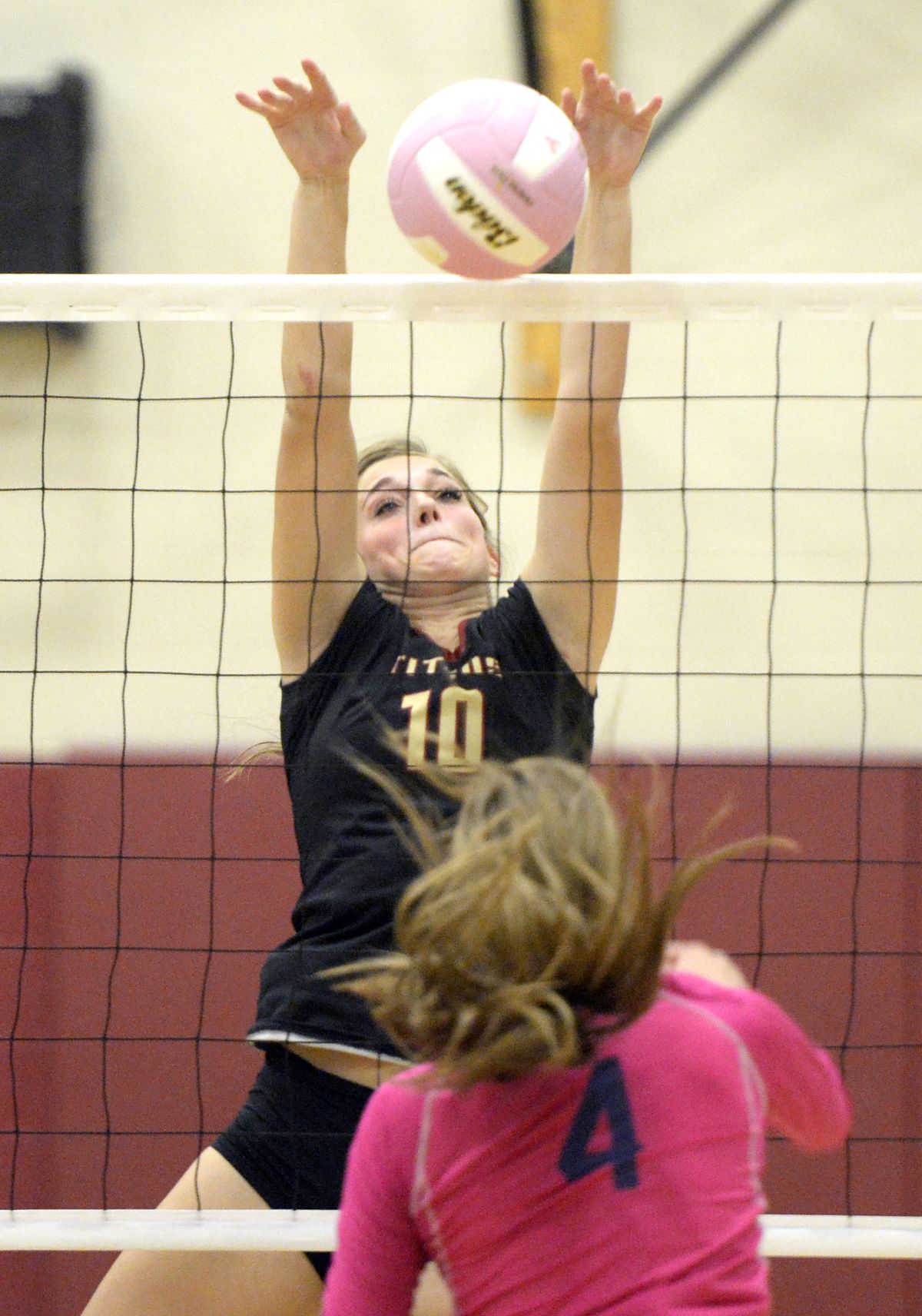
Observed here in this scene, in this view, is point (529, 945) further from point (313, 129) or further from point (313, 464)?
point (313, 129)

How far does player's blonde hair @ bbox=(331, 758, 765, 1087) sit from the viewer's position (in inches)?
44.0

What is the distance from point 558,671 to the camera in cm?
220

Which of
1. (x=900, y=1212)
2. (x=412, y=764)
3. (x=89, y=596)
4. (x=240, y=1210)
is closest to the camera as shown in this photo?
(x=412, y=764)

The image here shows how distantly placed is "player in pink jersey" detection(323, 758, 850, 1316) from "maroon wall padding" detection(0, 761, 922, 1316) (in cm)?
229

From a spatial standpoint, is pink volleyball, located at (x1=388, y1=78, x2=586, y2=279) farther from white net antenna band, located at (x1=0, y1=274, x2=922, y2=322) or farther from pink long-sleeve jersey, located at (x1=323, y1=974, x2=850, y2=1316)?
pink long-sleeve jersey, located at (x1=323, y1=974, x2=850, y2=1316)

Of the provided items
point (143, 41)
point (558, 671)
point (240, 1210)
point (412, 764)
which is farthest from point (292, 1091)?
point (143, 41)

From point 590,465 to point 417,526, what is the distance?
320mm

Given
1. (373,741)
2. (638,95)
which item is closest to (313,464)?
(373,741)

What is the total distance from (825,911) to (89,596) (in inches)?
85.1

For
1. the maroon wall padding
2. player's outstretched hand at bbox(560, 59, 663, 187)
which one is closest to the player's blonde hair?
player's outstretched hand at bbox(560, 59, 663, 187)

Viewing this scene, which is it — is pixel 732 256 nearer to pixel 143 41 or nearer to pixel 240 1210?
pixel 143 41

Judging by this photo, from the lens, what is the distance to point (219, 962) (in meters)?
3.56

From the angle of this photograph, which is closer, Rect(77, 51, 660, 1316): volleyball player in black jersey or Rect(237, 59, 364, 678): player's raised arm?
Rect(77, 51, 660, 1316): volleyball player in black jersey

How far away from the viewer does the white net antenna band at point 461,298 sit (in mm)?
2246
